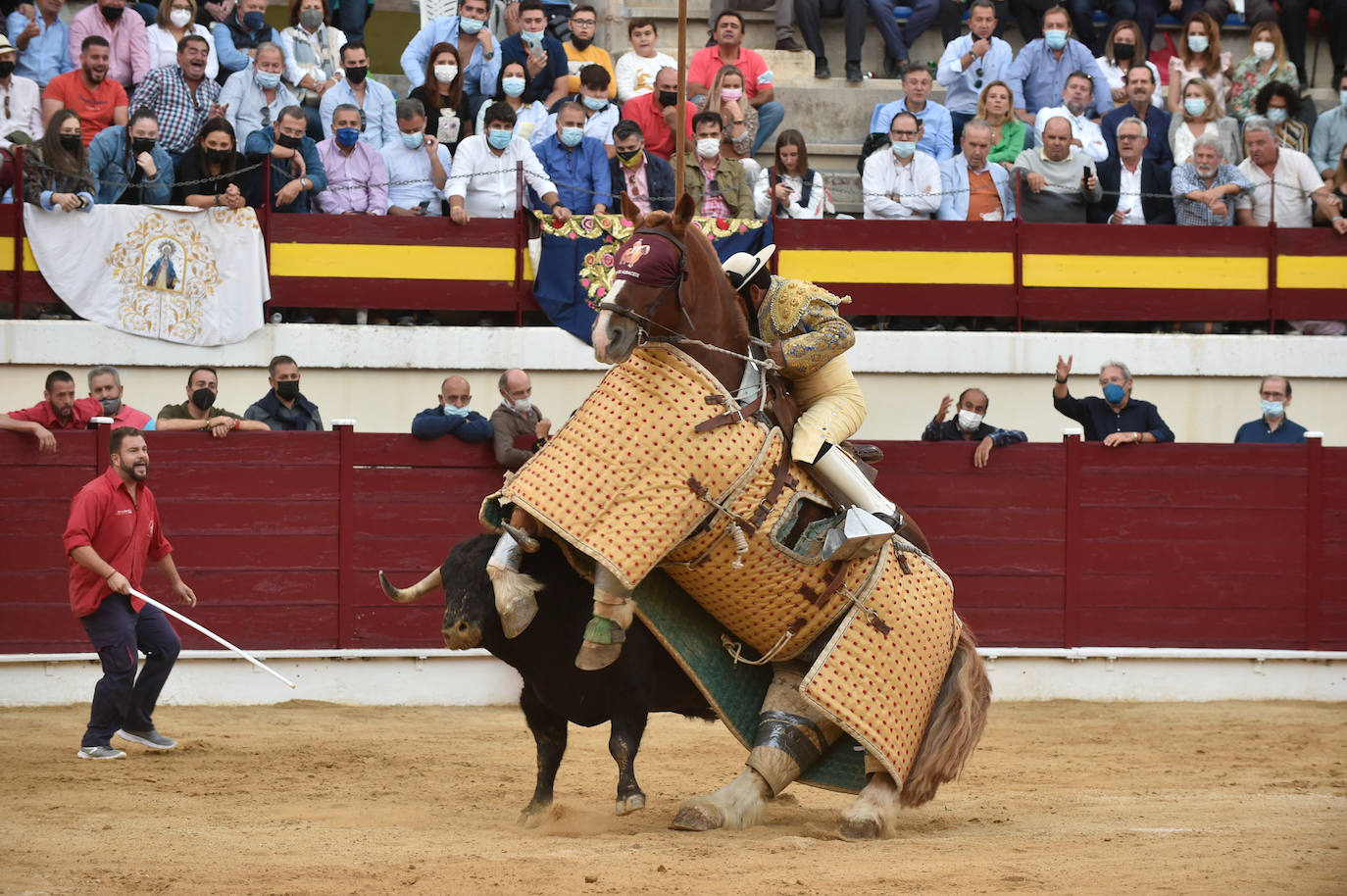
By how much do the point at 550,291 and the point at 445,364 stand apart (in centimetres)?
86

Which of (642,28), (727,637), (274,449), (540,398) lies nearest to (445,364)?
(540,398)

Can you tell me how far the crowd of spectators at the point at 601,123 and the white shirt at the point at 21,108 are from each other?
14mm

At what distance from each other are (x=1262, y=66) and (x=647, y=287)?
10198 mm

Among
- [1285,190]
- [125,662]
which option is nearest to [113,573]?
[125,662]

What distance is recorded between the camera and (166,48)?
12273mm

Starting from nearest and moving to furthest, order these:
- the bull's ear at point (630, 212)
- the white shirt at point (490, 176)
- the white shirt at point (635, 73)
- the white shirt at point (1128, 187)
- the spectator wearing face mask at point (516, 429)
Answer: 1. the bull's ear at point (630, 212)
2. the spectator wearing face mask at point (516, 429)
3. the white shirt at point (490, 176)
4. the white shirt at point (1128, 187)
5. the white shirt at point (635, 73)

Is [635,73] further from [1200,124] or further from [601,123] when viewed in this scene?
[1200,124]

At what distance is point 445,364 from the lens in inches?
468

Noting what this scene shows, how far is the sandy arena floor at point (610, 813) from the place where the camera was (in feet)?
17.2

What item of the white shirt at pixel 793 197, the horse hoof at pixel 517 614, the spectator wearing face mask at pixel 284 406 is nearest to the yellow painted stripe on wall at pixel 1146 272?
the white shirt at pixel 793 197

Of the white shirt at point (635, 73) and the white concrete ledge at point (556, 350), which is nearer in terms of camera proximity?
the white concrete ledge at point (556, 350)

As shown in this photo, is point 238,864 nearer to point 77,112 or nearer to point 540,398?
point 540,398

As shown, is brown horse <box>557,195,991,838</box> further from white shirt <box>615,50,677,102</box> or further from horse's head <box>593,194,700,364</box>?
white shirt <box>615,50,677,102</box>

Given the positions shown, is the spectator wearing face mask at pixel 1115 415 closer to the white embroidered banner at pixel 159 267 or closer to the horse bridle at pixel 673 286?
the white embroidered banner at pixel 159 267
